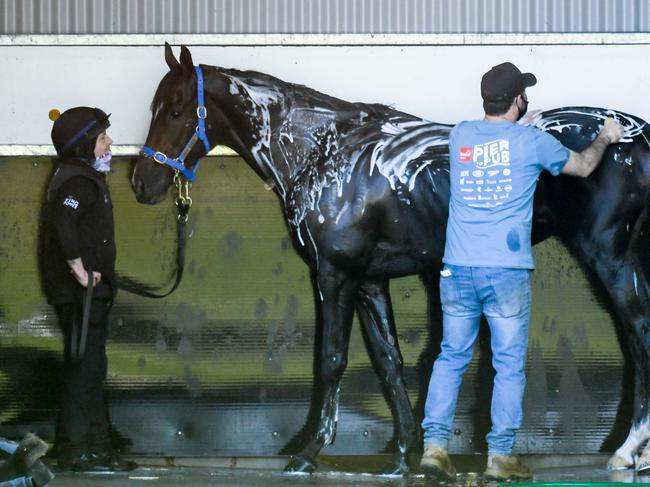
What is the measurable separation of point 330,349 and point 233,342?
0.54m

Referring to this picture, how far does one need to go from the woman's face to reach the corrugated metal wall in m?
0.56

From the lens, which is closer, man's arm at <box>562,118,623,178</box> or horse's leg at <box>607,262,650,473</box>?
man's arm at <box>562,118,623,178</box>

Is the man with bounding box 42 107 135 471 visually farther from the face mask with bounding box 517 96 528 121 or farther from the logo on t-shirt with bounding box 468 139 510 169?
the face mask with bounding box 517 96 528 121

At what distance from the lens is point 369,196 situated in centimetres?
556

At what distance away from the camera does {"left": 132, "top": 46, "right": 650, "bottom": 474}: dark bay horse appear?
17.9 ft

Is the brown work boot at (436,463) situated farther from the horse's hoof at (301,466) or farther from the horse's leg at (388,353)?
the horse's hoof at (301,466)

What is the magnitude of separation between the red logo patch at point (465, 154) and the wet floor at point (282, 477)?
145 centimetres

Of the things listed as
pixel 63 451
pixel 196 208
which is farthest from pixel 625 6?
pixel 63 451

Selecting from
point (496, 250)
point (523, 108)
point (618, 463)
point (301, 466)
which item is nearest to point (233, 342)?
point (301, 466)

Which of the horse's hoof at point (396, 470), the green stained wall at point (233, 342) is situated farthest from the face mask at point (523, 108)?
the horse's hoof at point (396, 470)

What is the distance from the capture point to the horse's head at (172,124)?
564 cm

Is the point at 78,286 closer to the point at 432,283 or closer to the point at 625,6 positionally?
the point at 432,283

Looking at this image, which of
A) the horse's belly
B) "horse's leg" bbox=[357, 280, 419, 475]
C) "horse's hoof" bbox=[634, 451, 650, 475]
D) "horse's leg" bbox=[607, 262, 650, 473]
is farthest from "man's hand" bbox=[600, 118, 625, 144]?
"horse's hoof" bbox=[634, 451, 650, 475]

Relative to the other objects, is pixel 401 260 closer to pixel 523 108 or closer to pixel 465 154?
pixel 465 154
